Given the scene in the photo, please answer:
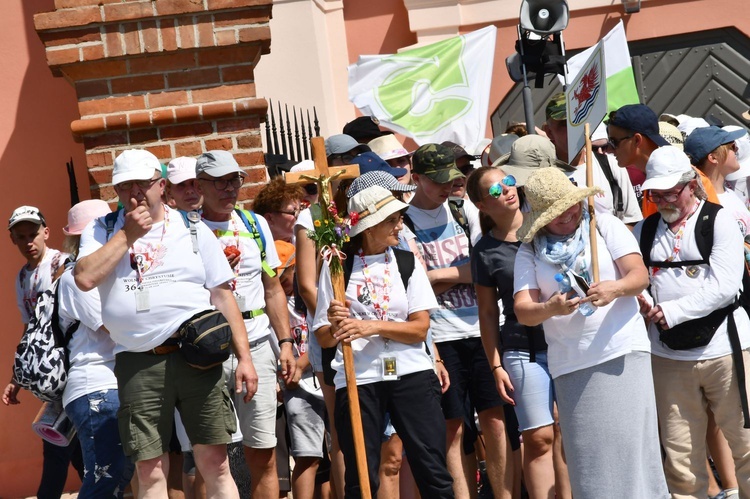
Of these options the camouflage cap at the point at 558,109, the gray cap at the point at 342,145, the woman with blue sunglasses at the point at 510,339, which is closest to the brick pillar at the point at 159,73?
the gray cap at the point at 342,145

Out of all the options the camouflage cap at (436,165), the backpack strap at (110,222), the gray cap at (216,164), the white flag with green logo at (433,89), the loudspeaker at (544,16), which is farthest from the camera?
the white flag with green logo at (433,89)

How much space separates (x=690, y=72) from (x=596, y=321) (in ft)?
29.7

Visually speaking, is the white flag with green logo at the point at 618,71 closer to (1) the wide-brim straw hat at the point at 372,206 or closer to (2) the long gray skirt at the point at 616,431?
(1) the wide-brim straw hat at the point at 372,206

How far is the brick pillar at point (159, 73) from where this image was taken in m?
7.11

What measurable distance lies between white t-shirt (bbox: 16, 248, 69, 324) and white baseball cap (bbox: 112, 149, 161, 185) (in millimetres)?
2015

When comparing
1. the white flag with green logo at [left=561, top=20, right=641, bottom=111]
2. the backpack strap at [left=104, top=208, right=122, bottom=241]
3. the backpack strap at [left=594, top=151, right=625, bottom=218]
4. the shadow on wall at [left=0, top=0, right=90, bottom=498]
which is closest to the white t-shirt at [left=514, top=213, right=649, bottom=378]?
the backpack strap at [left=594, top=151, right=625, bottom=218]

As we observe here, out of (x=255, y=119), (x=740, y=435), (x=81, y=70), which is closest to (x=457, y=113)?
(x=255, y=119)

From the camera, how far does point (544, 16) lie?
8.88 m

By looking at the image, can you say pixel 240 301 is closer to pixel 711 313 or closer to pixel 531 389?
pixel 531 389

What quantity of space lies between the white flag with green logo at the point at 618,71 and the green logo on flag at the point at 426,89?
94 centimetres

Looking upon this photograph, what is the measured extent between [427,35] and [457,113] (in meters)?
4.49

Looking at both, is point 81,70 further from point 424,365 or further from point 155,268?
point 424,365

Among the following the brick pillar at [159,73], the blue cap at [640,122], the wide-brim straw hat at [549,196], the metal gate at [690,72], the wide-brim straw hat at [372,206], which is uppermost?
the metal gate at [690,72]

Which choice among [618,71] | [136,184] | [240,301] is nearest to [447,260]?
[240,301]
